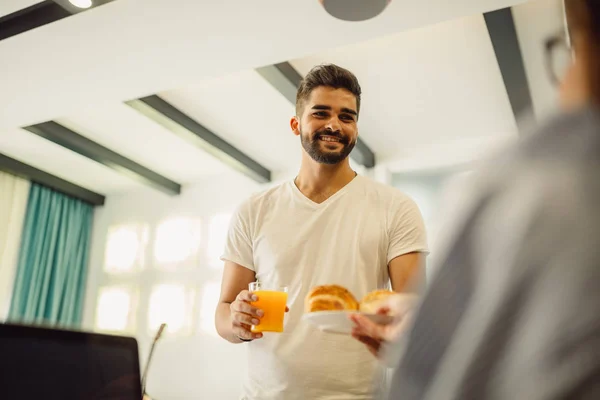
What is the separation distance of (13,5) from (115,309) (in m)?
3.53

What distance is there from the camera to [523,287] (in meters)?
0.36

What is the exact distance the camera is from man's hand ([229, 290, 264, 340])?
134cm

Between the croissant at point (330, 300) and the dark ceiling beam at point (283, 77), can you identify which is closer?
the croissant at point (330, 300)

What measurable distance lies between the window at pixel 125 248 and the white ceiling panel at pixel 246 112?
65.0 inches

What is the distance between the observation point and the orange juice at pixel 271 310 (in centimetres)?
137

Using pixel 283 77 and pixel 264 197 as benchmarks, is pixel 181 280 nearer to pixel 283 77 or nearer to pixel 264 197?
pixel 283 77

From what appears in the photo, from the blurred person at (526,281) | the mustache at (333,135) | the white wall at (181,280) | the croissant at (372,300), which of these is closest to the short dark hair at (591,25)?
the blurred person at (526,281)

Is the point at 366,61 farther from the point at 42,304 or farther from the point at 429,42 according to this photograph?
the point at 42,304

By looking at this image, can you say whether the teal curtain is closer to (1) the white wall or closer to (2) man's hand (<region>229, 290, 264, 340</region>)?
(1) the white wall

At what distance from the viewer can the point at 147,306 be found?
555 cm

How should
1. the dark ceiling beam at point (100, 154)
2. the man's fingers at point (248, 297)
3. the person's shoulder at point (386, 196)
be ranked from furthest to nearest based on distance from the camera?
the dark ceiling beam at point (100, 154) → the person's shoulder at point (386, 196) → the man's fingers at point (248, 297)

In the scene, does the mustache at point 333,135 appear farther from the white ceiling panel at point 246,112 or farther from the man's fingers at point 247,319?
the white ceiling panel at point 246,112

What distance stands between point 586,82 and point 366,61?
326 centimetres

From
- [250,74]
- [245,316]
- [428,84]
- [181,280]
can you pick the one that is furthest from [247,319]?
[181,280]
